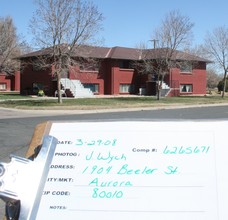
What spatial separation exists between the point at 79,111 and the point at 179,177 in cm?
2546

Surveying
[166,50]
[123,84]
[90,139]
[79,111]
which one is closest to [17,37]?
[123,84]

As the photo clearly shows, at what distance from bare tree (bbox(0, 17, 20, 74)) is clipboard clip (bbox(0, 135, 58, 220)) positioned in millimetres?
42027

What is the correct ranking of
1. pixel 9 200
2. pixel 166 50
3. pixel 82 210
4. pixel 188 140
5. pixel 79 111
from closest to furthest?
1. pixel 9 200
2. pixel 82 210
3. pixel 188 140
4. pixel 79 111
5. pixel 166 50

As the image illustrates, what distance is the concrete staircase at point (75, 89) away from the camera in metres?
43.6

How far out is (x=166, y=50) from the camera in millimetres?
39625

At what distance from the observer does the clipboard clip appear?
200cm

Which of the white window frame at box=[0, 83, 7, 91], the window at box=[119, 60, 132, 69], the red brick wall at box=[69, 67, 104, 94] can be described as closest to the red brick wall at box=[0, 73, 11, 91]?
the white window frame at box=[0, 83, 7, 91]

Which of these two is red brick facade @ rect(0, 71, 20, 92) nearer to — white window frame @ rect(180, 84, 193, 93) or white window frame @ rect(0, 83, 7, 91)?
white window frame @ rect(0, 83, 7, 91)

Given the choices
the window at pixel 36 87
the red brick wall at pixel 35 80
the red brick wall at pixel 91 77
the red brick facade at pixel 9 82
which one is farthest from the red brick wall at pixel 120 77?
the red brick facade at pixel 9 82

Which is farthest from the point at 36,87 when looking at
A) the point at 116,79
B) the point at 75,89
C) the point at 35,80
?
the point at 116,79

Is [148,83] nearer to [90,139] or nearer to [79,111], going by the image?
[79,111]

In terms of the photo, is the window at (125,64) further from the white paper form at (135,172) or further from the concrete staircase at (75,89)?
the white paper form at (135,172)

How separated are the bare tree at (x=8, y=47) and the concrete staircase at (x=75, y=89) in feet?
19.7

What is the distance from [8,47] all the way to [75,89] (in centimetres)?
811
